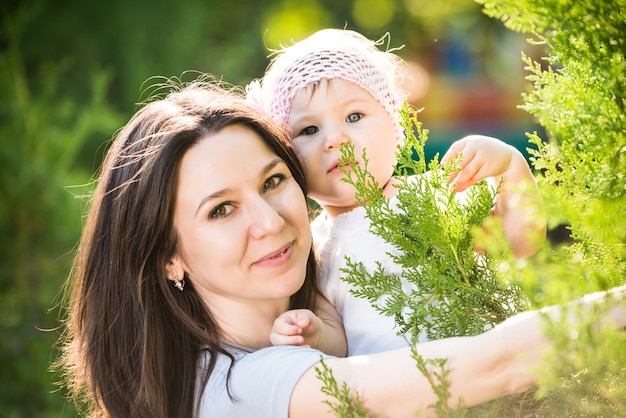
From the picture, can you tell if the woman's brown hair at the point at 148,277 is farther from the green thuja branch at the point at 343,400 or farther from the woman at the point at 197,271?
the green thuja branch at the point at 343,400

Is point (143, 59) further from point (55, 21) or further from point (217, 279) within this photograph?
point (217, 279)

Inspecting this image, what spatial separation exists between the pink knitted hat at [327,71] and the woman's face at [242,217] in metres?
0.17

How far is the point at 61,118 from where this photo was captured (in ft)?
19.1

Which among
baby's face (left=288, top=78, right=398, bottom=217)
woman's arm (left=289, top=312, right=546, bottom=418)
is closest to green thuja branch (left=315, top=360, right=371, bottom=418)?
woman's arm (left=289, top=312, right=546, bottom=418)

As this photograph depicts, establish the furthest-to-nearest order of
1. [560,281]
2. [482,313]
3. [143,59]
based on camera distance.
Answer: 1. [143,59]
2. [482,313]
3. [560,281]

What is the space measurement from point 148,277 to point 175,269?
7 centimetres

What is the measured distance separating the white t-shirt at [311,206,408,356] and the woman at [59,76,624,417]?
8 centimetres

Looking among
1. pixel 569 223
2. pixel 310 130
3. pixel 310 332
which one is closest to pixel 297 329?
pixel 310 332

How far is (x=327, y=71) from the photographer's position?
199 centimetres

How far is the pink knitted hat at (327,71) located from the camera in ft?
6.59

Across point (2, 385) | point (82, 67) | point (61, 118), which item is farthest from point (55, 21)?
point (2, 385)

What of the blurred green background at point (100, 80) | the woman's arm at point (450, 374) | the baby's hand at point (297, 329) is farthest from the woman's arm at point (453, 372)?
the blurred green background at point (100, 80)

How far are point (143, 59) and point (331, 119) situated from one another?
5185 millimetres

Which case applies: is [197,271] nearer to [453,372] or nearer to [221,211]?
[221,211]
